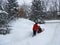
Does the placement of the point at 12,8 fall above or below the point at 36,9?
above

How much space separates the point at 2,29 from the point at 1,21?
1.23 meters

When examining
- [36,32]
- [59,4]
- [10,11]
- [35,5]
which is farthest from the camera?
[59,4]

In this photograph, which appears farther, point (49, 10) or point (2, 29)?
point (49, 10)

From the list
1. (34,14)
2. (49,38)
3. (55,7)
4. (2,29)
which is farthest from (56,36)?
(55,7)

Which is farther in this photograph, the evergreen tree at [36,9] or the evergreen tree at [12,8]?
the evergreen tree at [36,9]

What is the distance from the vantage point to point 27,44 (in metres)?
15.2

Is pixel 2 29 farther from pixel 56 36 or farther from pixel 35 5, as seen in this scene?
pixel 35 5

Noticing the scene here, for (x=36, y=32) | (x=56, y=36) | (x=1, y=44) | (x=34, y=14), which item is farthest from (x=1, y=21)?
(x=34, y=14)

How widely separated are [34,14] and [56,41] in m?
27.5

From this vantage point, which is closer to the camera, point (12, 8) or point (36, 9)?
point (12, 8)

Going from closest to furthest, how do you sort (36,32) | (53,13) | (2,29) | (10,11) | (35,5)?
(36,32) < (2,29) < (10,11) < (35,5) < (53,13)

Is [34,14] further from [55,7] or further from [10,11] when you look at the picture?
[55,7]

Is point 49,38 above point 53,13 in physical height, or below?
above

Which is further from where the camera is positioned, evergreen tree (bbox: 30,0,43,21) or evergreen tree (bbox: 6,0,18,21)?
evergreen tree (bbox: 30,0,43,21)
